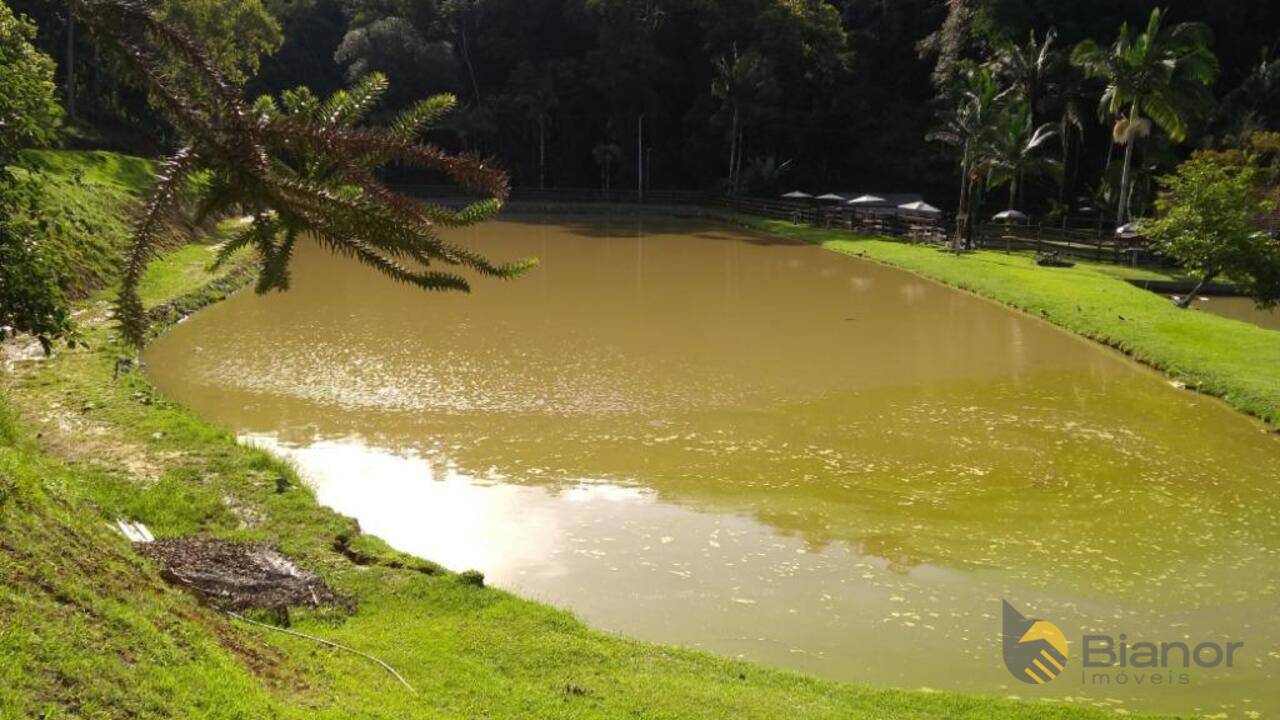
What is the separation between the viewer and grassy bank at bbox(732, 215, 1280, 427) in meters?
16.5

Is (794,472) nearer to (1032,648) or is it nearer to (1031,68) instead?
(1032,648)

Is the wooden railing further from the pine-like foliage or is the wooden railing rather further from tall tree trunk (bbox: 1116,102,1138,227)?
the pine-like foliage

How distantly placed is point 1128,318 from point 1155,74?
50.0 feet

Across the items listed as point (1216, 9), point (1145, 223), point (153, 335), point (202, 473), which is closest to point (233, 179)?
point (202, 473)

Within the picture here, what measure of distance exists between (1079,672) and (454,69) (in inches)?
2001

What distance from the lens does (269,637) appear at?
6.24m

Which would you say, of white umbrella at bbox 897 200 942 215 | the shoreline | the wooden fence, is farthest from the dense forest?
the shoreline

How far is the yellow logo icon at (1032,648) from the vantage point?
7.59m

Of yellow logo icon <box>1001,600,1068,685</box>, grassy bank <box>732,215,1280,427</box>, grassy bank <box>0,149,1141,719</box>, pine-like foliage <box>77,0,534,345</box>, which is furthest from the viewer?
grassy bank <box>732,215,1280,427</box>

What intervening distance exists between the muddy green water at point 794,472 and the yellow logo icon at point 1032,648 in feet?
0.35

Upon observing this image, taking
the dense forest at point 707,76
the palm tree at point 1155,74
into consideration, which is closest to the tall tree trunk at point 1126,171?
the palm tree at point 1155,74

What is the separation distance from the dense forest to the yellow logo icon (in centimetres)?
3593

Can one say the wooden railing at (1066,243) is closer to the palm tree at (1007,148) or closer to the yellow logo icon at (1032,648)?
the palm tree at (1007,148)

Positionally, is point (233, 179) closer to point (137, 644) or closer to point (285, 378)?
point (137, 644)
